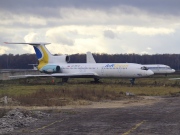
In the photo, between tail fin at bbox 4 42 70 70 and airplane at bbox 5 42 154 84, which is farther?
tail fin at bbox 4 42 70 70

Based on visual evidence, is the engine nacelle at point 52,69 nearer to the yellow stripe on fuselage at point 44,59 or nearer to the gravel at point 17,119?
the yellow stripe on fuselage at point 44,59

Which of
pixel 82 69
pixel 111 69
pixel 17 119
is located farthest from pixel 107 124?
pixel 82 69

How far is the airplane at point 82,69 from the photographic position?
56953 mm

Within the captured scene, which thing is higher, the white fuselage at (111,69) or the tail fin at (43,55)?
the tail fin at (43,55)

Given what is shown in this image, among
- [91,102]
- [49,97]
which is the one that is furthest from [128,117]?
[49,97]

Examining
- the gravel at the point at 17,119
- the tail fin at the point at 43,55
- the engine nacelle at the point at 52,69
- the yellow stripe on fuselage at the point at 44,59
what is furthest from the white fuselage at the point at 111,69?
the gravel at the point at 17,119

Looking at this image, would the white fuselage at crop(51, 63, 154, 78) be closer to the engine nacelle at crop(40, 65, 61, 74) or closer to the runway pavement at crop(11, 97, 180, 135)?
the engine nacelle at crop(40, 65, 61, 74)

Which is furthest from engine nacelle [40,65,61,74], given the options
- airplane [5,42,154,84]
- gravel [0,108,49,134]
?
gravel [0,108,49,134]

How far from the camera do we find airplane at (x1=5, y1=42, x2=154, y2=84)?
57.0m

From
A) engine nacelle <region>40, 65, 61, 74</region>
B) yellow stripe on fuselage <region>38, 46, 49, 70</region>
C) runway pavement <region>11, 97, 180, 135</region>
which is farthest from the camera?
yellow stripe on fuselage <region>38, 46, 49, 70</region>

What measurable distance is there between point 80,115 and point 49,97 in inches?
467

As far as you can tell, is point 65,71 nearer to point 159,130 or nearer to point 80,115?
point 80,115

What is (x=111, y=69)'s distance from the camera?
193 ft

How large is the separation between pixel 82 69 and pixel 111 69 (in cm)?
536
